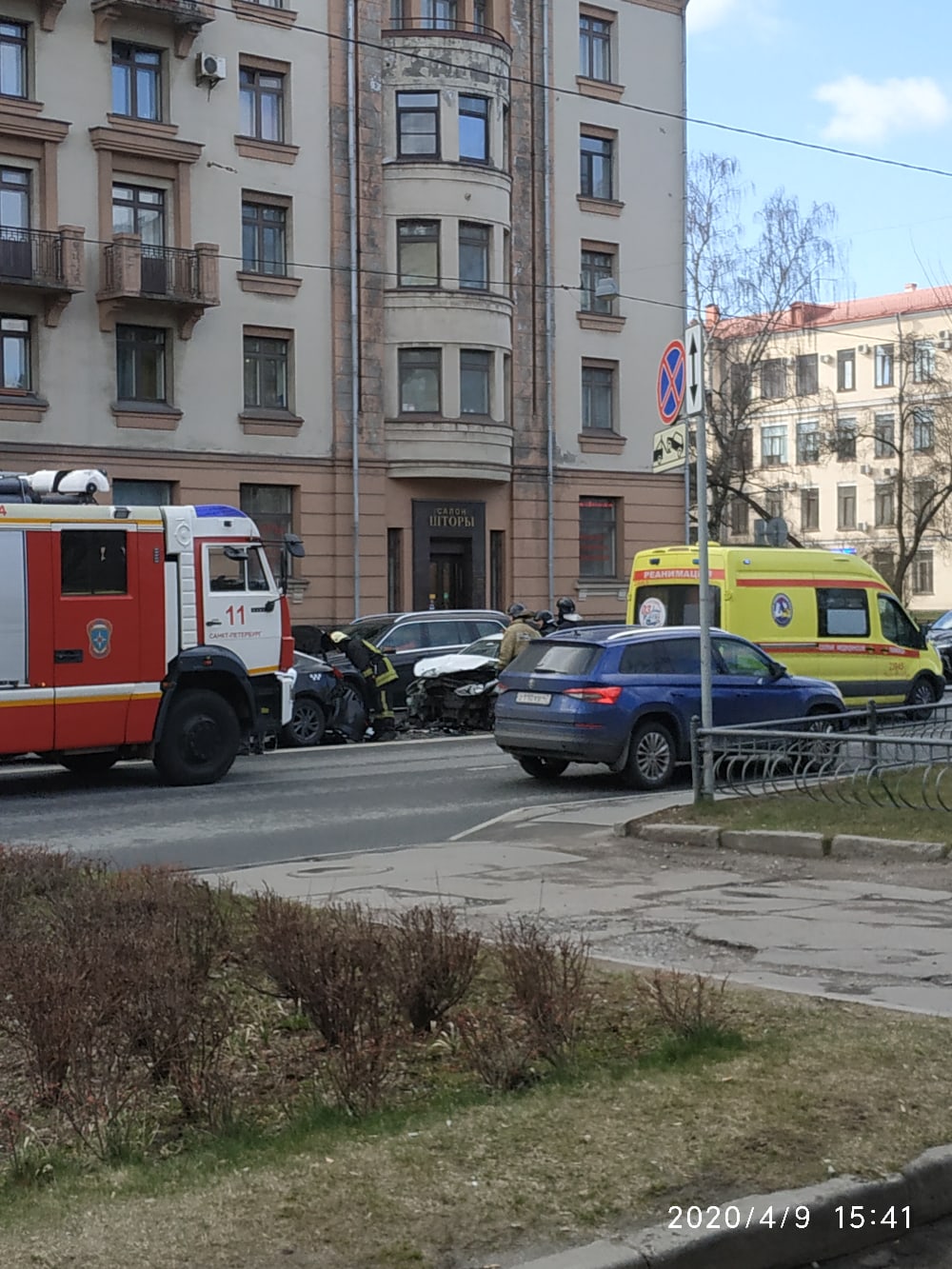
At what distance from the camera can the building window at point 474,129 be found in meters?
37.9

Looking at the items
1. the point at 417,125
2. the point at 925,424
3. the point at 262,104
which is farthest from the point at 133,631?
the point at 925,424

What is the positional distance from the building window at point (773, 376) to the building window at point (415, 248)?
60.4ft

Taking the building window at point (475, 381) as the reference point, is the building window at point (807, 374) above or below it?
above

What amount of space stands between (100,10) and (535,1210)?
32549mm

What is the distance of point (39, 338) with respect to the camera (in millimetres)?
32469

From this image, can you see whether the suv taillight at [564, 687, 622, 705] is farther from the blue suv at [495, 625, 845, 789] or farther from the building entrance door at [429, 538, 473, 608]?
the building entrance door at [429, 538, 473, 608]

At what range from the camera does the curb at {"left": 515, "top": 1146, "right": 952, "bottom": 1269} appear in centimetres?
406

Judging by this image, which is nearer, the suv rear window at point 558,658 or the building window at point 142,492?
the suv rear window at point 558,658

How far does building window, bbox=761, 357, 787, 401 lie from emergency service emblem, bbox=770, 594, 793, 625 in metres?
31.9

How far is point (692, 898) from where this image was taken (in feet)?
33.2

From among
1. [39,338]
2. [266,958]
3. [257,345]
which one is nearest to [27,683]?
[266,958]

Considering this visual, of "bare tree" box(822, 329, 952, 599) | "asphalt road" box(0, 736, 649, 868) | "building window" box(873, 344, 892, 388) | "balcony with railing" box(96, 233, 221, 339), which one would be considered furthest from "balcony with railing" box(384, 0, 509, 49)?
"building window" box(873, 344, 892, 388)

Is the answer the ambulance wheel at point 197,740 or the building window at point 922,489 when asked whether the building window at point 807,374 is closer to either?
the building window at point 922,489

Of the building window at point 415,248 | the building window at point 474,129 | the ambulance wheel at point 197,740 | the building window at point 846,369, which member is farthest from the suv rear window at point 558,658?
the building window at point 846,369
